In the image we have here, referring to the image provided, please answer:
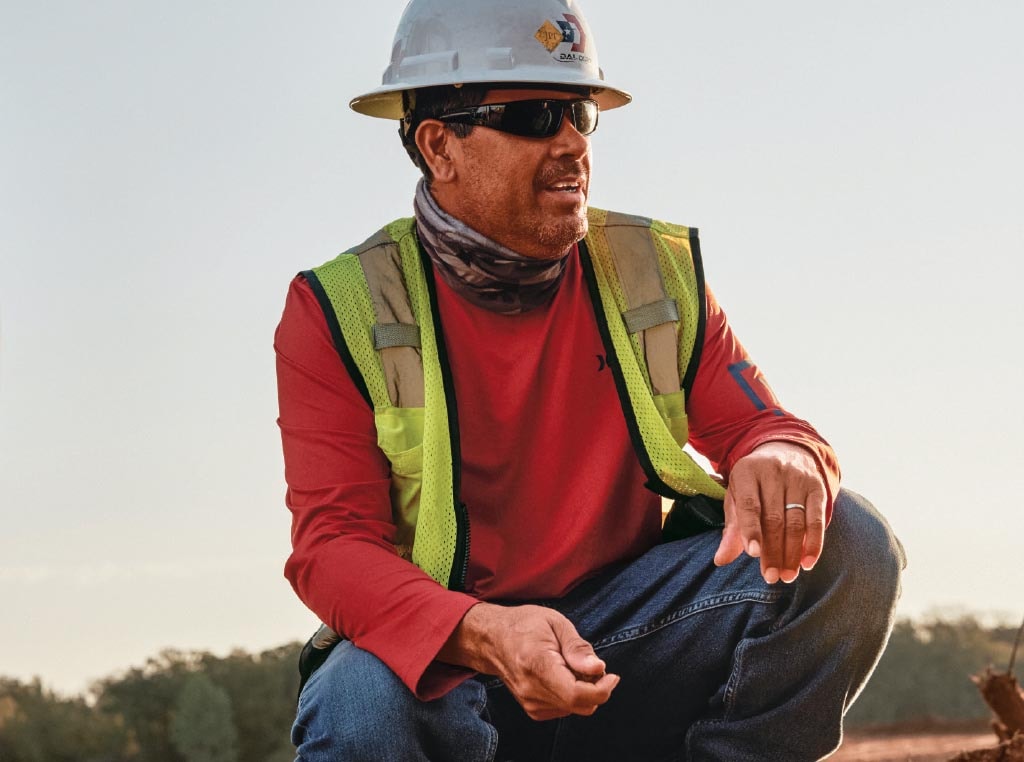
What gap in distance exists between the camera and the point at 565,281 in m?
→ 3.80

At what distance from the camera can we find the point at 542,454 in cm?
369

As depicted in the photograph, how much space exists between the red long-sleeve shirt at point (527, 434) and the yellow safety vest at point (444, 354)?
5 cm

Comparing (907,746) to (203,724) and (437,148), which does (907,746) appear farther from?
(437,148)

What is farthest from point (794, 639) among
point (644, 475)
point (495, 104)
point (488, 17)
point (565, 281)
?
point (488, 17)

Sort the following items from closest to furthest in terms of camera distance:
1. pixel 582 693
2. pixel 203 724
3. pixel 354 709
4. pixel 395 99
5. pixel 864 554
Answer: pixel 582 693 → pixel 354 709 → pixel 864 554 → pixel 395 99 → pixel 203 724

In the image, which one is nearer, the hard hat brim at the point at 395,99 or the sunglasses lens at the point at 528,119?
the sunglasses lens at the point at 528,119

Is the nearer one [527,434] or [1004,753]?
[527,434]

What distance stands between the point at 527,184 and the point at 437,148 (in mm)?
288

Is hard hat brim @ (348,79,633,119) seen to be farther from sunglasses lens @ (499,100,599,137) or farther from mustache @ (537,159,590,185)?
mustache @ (537,159,590,185)

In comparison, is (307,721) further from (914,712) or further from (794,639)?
(914,712)

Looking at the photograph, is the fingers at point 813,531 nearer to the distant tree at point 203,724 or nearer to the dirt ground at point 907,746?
the dirt ground at point 907,746

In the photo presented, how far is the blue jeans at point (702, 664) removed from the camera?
10.9 ft

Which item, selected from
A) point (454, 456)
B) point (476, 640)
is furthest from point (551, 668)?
point (454, 456)

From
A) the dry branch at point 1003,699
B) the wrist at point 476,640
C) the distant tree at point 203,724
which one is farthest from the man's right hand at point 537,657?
the distant tree at point 203,724
